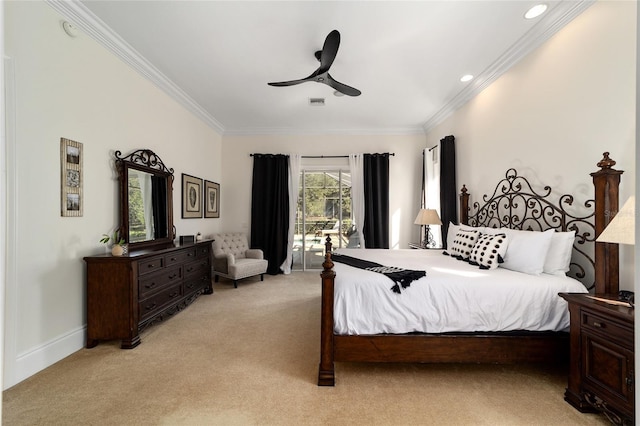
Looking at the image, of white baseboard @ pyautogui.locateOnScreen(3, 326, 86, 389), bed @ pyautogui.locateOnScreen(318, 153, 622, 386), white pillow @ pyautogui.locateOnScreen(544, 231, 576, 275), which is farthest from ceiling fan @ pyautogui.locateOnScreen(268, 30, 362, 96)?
white baseboard @ pyautogui.locateOnScreen(3, 326, 86, 389)

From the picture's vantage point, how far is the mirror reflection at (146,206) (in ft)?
11.0

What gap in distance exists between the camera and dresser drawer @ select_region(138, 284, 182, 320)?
297cm

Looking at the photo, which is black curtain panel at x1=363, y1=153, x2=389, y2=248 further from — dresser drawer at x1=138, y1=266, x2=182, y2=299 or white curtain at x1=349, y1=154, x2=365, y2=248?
dresser drawer at x1=138, y1=266, x2=182, y2=299

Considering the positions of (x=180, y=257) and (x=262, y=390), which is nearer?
(x=262, y=390)

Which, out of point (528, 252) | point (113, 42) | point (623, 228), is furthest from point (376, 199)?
point (113, 42)

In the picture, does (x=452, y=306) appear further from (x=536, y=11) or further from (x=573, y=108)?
(x=536, y=11)

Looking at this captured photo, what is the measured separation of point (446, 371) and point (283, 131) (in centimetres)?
482

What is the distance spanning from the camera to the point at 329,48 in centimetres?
266

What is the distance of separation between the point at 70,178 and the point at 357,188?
435 cm

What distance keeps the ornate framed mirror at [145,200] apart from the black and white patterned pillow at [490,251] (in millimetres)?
3554

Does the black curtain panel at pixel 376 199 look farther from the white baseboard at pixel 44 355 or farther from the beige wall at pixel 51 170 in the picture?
the white baseboard at pixel 44 355

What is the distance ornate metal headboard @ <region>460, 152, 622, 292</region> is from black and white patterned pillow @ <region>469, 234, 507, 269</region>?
1.56 feet

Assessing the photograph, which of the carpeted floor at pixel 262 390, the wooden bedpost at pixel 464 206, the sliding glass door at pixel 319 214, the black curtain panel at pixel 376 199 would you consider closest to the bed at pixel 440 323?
the carpeted floor at pixel 262 390

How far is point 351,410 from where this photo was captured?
199 cm
